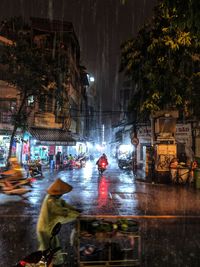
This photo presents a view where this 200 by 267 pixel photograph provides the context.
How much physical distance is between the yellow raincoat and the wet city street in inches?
10.3

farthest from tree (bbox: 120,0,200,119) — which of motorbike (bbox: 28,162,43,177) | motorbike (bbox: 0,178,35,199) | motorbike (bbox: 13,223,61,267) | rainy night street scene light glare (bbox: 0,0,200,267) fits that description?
motorbike (bbox: 13,223,61,267)

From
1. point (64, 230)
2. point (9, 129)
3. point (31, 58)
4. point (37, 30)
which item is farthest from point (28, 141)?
point (64, 230)

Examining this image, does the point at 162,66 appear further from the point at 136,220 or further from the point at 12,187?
the point at 136,220

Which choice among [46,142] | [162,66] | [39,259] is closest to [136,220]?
[39,259]

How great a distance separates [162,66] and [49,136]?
16.2m

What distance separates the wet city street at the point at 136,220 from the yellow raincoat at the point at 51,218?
26 centimetres

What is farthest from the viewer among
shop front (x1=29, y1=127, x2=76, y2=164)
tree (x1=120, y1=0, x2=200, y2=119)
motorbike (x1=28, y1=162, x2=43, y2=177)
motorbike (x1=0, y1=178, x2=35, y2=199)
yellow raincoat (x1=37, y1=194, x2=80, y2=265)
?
shop front (x1=29, y1=127, x2=76, y2=164)

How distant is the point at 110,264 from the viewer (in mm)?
5426

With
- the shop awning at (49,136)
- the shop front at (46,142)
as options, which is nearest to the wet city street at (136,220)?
the shop awning at (49,136)

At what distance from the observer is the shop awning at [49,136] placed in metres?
30.6

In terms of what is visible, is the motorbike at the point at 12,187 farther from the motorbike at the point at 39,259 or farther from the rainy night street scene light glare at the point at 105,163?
the motorbike at the point at 39,259

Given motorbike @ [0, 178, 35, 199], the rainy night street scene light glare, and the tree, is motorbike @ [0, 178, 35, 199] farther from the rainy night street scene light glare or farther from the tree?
the tree

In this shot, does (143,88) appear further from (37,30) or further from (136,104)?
(37,30)

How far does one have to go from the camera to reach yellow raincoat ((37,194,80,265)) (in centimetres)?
545
